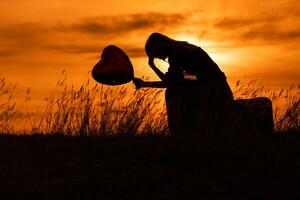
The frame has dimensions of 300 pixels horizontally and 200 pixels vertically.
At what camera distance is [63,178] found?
5.27 m

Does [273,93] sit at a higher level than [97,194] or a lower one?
higher

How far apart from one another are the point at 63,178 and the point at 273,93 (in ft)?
16.0

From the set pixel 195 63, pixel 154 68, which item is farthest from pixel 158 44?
pixel 195 63

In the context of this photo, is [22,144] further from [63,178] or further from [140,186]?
[140,186]

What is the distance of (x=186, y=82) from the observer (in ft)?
27.2

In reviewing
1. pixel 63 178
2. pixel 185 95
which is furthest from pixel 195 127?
pixel 63 178

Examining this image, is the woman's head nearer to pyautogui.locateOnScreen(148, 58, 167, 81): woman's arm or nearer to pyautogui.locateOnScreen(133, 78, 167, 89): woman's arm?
pyautogui.locateOnScreen(148, 58, 167, 81): woman's arm

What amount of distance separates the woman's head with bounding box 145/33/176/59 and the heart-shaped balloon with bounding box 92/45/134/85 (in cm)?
35

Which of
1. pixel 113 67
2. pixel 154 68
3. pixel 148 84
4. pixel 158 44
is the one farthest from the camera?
pixel 154 68

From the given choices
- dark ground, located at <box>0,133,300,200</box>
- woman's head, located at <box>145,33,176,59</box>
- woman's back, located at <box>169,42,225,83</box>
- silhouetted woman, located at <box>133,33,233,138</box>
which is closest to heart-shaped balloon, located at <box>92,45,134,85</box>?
silhouetted woman, located at <box>133,33,233,138</box>

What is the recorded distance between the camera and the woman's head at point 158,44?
825cm

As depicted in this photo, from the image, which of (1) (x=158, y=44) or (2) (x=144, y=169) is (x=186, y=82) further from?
(2) (x=144, y=169)

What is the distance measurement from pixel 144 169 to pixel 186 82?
3004mm

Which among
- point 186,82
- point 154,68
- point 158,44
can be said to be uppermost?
point 158,44
